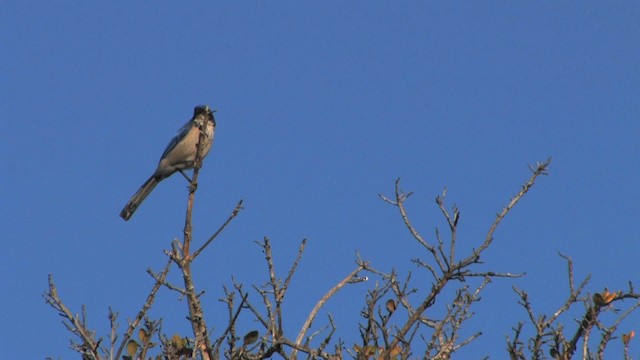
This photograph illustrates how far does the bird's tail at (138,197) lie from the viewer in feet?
36.5

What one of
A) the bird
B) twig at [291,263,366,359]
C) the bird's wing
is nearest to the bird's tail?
the bird

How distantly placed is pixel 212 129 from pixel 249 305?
6.63 metres

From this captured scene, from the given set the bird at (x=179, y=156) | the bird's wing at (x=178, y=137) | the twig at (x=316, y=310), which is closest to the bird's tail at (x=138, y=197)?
the bird at (x=179, y=156)

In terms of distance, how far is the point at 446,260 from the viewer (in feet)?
18.5

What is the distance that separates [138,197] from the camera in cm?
1146

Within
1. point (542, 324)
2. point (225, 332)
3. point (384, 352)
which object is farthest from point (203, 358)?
point (542, 324)

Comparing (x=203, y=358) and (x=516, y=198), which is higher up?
(x=516, y=198)

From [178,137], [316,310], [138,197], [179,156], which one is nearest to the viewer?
[316,310]

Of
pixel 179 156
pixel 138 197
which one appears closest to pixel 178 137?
pixel 179 156

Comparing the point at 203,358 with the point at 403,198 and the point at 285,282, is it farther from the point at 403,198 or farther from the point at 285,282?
the point at 403,198

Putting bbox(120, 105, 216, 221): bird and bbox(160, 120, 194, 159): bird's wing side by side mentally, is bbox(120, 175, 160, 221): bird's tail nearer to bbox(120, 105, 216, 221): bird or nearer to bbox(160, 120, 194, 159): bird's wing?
bbox(120, 105, 216, 221): bird

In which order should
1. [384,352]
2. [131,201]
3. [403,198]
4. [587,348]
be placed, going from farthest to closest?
1. [131,201]
2. [403,198]
3. [384,352]
4. [587,348]

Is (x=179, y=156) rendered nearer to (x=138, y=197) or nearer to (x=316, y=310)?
(x=138, y=197)

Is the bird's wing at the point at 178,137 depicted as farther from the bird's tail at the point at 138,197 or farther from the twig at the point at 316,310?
the twig at the point at 316,310
